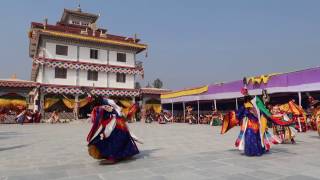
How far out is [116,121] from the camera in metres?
6.95

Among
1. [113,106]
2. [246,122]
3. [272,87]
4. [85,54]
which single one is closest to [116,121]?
[113,106]

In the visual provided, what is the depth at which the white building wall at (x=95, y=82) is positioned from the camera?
31.2m

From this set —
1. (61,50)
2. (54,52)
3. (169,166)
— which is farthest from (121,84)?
(169,166)

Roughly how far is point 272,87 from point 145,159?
12.6 m

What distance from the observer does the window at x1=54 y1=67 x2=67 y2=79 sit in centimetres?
2988

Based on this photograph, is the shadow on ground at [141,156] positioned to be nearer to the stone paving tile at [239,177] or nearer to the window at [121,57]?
the stone paving tile at [239,177]

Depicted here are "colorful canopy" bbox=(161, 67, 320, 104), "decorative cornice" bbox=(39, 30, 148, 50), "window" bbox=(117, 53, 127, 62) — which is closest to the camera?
"colorful canopy" bbox=(161, 67, 320, 104)

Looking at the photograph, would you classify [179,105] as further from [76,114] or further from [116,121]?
[116,121]

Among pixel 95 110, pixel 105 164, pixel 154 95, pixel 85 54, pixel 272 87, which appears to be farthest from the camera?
pixel 154 95

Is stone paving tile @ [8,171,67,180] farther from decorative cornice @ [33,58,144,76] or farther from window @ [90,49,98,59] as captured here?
window @ [90,49,98,59]

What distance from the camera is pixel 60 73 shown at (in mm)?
30125

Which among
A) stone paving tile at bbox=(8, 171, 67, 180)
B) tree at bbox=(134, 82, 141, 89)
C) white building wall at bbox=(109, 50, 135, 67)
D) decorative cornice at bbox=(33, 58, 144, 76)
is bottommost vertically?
stone paving tile at bbox=(8, 171, 67, 180)

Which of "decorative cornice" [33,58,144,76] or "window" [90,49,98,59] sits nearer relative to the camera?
"decorative cornice" [33,58,144,76]

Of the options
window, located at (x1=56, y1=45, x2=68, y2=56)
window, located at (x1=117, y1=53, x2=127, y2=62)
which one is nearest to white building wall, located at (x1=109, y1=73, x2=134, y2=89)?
window, located at (x1=117, y1=53, x2=127, y2=62)
